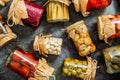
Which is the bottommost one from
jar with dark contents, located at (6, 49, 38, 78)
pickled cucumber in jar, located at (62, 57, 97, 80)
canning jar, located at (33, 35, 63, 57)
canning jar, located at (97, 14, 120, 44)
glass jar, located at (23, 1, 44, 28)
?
pickled cucumber in jar, located at (62, 57, 97, 80)

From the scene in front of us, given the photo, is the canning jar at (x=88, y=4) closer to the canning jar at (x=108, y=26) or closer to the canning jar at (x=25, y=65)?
the canning jar at (x=108, y=26)

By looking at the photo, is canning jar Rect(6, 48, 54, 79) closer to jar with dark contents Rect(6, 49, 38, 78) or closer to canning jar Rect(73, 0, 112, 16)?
jar with dark contents Rect(6, 49, 38, 78)

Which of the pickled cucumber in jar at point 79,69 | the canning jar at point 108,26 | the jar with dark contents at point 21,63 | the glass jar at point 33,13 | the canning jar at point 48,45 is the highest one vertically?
the glass jar at point 33,13

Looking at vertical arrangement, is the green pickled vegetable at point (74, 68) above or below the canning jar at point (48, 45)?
below

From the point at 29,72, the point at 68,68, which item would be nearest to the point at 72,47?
the point at 68,68

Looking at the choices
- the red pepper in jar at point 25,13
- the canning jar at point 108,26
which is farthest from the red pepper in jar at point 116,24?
the red pepper in jar at point 25,13

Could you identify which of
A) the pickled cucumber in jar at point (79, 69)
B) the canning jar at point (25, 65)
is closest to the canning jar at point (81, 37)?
the pickled cucumber in jar at point (79, 69)

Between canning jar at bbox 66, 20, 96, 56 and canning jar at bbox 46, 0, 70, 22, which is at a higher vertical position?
canning jar at bbox 46, 0, 70, 22

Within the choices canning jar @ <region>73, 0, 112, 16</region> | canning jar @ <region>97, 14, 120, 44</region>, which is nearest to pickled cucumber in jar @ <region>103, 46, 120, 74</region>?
canning jar @ <region>97, 14, 120, 44</region>
